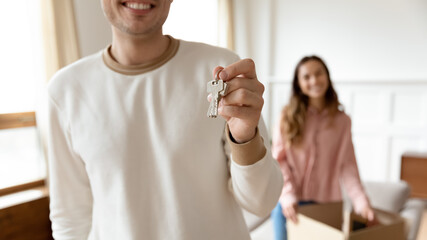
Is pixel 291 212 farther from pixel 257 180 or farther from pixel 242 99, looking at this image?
pixel 242 99

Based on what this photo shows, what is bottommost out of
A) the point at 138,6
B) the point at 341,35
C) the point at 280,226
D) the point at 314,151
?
the point at 280,226

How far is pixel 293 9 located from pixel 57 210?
159 inches

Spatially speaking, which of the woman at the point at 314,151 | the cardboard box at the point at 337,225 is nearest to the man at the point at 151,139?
the cardboard box at the point at 337,225

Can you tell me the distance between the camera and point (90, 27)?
2449mm

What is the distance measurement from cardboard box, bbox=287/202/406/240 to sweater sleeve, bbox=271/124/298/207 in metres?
0.14

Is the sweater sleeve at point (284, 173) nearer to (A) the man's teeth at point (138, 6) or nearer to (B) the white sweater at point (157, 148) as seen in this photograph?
(B) the white sweater at point (157, 148)

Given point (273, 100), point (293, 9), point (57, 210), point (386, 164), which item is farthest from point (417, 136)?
point (57, 210)

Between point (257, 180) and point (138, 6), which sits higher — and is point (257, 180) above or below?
below

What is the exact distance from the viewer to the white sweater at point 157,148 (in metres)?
0.72

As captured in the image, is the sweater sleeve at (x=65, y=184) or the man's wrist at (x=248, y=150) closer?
the man's wrist at (x=248, y=150)

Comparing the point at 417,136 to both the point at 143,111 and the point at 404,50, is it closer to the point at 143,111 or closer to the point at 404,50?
the point at 404,50

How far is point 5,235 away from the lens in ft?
6.42

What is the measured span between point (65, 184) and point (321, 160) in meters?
1.24

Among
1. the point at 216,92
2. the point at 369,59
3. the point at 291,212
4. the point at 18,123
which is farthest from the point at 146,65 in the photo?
the point at 369,59
